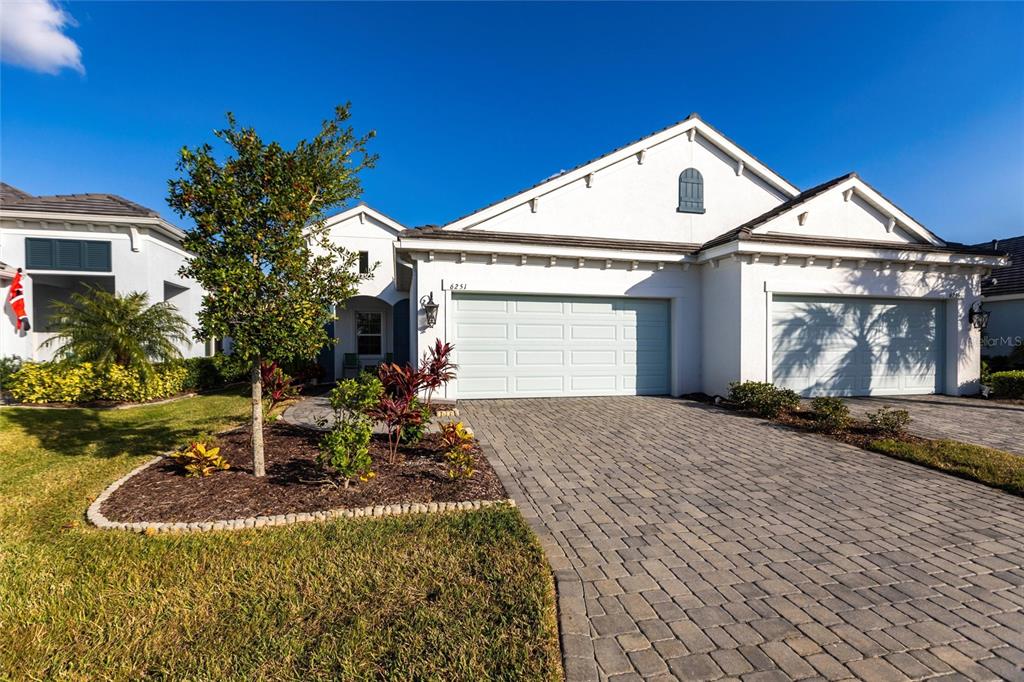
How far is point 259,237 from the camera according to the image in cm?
461

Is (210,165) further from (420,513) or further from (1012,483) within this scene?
(1012,483)

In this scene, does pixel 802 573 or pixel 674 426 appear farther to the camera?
pixel 674 426

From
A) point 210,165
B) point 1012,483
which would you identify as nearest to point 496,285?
point 210,165

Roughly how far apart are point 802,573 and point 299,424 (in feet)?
24.9

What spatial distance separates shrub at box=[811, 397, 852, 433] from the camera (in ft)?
24.2

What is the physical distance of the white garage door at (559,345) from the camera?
10.4 metres

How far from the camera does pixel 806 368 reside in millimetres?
10664

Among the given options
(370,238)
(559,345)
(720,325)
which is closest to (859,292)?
(720,325)

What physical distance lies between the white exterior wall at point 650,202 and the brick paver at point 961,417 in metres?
5.80

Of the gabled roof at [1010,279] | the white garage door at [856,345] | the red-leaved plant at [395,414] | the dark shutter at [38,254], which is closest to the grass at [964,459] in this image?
the white garage door at [856,345]

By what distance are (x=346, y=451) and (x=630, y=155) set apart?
34.4 feet

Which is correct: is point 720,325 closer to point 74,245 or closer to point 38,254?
point 74,245

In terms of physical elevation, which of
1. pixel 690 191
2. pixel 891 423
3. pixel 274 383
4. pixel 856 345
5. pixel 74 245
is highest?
pixel 690 191

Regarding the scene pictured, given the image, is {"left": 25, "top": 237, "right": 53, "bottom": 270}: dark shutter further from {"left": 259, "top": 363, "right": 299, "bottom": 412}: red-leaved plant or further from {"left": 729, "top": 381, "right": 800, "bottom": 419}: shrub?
{"left": 729, "top": 381, "right": 800, "bottom": 419}: shrub
